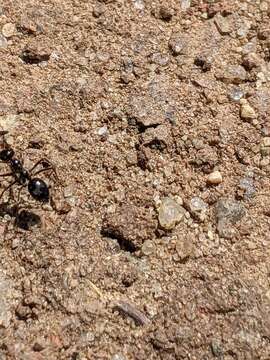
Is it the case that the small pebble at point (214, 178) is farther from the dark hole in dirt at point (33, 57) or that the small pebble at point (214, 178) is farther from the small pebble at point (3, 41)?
the small pebble at point (3, 41)

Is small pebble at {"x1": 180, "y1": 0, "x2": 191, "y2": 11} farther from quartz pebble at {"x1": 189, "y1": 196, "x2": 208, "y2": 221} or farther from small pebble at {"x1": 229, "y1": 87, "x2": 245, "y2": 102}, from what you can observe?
quartz pebble at {"x1": 189, "y1": 196, "x2": 208, "y2": 221}

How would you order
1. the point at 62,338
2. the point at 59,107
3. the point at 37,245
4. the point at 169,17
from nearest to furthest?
the point at 62,338
the point at 37,245
the point at 59,107
the point at 169,17

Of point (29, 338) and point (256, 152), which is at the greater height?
point (256, 152)

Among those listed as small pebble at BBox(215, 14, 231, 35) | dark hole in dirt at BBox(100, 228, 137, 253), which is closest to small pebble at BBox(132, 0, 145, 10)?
small pebble at BBox(215, 14, 231, 35)

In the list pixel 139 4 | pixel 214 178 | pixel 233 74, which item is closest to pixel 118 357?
pixel 214 178

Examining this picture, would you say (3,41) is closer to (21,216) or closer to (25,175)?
(25,175)

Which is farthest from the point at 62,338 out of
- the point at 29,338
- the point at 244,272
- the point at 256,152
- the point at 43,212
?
the point at 256,152

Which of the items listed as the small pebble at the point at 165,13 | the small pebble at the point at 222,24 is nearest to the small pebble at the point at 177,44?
the small pebble at the point at 165,13

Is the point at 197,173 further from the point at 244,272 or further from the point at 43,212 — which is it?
the point at 43,212
